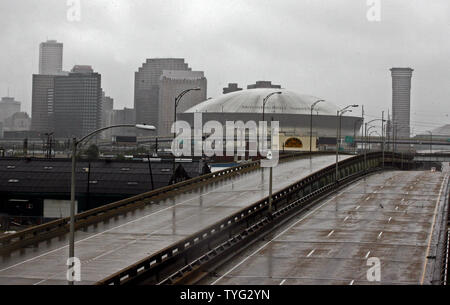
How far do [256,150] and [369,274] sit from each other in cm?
14834

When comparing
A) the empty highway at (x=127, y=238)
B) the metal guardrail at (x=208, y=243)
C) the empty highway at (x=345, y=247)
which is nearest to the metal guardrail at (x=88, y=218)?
the empty highway at (x=127, y=238)

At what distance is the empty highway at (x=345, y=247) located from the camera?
35.2 meters

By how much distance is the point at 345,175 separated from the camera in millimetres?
94875

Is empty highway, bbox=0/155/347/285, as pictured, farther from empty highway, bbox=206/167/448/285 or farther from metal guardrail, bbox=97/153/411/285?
empty highway, bbox=206/167/448/285

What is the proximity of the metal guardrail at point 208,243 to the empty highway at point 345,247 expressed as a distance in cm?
107

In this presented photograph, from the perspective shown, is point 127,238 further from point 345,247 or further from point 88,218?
point 345,247

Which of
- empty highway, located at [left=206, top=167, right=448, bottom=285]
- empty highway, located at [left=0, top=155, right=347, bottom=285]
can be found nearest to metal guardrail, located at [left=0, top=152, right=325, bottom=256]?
empty highway, located at [left=0, top=155, right=347, bottom=285]

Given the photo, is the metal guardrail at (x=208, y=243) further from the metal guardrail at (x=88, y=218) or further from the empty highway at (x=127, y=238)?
the metal guardrail at (x=88, y=218)

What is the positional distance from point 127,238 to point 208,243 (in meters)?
5.52

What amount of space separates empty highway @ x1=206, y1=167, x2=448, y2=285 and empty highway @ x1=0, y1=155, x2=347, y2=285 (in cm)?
479

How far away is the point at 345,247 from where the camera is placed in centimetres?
4322

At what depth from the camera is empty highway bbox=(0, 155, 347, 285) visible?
108 ft

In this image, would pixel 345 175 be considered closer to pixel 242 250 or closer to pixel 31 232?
pixel 242 250
